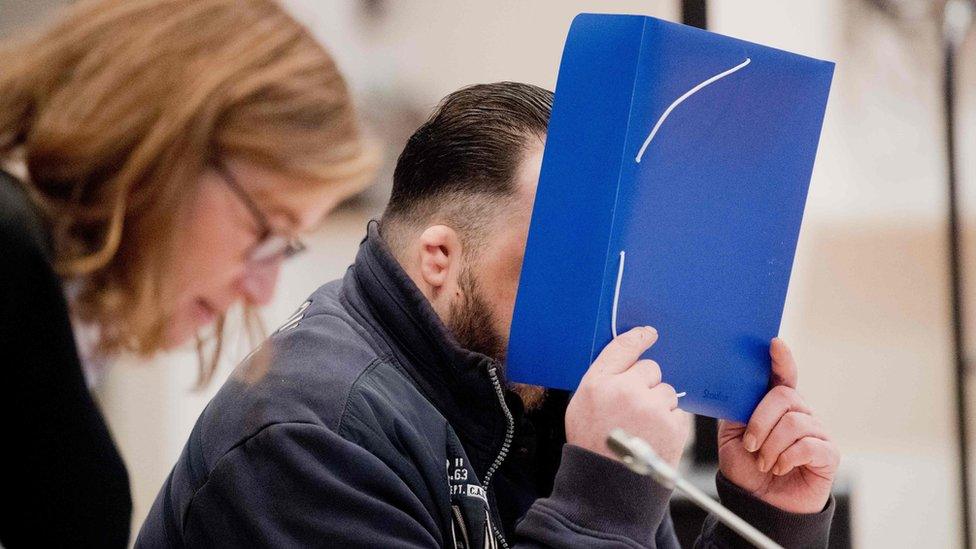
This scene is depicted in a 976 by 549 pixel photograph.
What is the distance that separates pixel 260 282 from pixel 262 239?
0.05 meters

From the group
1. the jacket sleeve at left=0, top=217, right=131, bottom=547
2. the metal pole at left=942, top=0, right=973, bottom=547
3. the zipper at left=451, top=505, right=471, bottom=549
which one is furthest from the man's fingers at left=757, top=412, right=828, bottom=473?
the metal pole at left=942, top=0, right=973, bottom=547

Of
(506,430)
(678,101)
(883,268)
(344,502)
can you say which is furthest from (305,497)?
(883,268)

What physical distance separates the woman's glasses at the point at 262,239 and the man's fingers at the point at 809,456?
69cm

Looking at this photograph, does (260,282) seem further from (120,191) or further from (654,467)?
(654,467)

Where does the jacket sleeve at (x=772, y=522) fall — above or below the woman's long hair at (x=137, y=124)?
below

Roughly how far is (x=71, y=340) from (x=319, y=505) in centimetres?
34

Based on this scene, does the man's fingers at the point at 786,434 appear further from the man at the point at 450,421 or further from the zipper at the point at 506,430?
the zipper at the point at 506,430

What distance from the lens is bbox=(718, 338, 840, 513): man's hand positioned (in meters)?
1.36

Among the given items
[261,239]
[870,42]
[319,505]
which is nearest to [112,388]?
[319,505]

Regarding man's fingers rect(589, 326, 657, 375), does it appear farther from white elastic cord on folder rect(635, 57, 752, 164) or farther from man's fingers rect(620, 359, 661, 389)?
white elastic cord on folder rect(635, 57, 752, 164)

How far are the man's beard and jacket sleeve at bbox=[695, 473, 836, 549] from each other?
0.30 m

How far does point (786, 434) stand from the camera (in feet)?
4.57

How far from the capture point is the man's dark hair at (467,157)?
1386 millimetres

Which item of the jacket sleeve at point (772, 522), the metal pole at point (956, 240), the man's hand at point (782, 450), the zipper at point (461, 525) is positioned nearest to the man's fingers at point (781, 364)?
the man's hand at point (782, 450)
